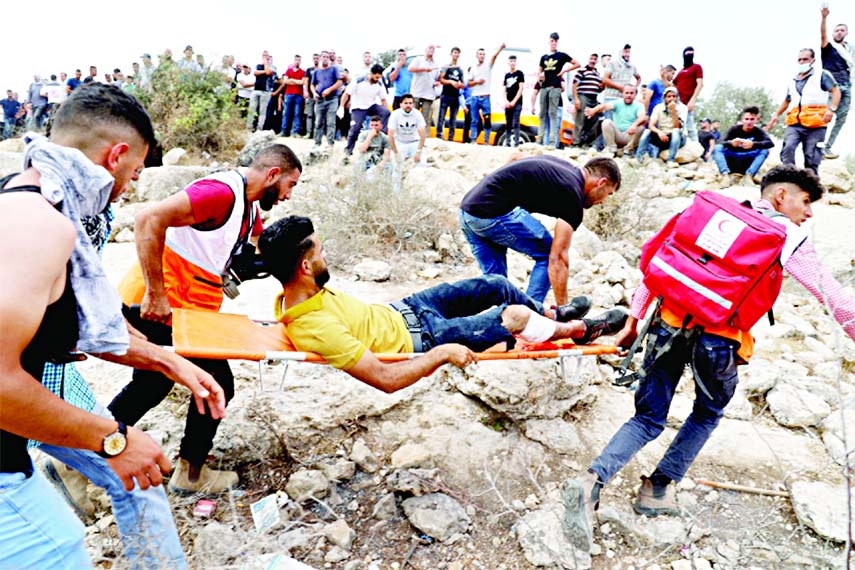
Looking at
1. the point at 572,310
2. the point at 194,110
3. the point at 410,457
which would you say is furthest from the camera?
the point at 194,110

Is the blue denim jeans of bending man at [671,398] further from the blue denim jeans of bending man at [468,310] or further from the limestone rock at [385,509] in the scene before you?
the limestone rock at [385,509]

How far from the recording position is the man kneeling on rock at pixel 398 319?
7.86 feet

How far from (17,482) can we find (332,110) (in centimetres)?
926

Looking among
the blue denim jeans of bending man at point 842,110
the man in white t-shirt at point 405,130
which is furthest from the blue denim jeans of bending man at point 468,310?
the blue denim jeans of bending man at point 842,110

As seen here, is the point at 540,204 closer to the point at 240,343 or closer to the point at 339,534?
the point at 240,343

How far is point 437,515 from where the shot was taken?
2.48m

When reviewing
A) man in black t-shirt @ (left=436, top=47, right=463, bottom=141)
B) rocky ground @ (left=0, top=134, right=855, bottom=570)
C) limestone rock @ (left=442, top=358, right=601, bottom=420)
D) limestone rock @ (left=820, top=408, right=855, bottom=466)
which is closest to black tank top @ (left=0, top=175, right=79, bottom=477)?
rocky ground @ (left=0, top=134, right=855, bottom=570)

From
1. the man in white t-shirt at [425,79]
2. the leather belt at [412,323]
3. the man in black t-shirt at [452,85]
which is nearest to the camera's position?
the leather belt at [412,323]

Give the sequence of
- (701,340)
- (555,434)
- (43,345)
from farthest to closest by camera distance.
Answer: (555,434), (701,340), (43,345)

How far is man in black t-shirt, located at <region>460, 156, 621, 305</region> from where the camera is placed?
332 centimetres

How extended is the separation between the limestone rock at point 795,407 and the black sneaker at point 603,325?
1.11 metres

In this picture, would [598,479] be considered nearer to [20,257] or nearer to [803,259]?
[803,259]

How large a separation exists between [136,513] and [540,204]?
261cm

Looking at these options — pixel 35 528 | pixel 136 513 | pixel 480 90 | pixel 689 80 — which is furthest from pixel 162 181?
pixel 689 80
